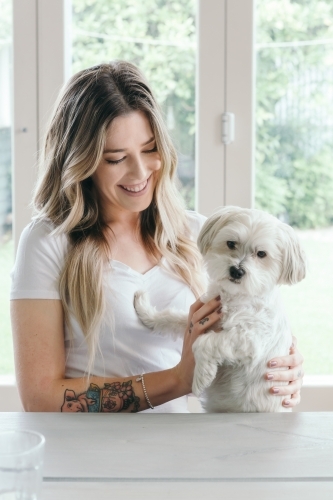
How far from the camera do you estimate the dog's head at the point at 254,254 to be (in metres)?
1.61

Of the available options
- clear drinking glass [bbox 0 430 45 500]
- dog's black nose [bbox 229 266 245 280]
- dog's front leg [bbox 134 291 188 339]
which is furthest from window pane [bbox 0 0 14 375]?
clear drinking glass [bbox 0 430 45 500]

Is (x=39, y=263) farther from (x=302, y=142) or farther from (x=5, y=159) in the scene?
(x=302, y=142)

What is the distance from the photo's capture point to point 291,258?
162cm

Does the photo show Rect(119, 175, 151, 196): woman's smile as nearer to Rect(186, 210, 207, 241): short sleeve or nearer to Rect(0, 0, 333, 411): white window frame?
Rect(186, 210, 207, 241): short sleeve

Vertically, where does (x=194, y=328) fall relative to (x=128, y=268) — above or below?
below

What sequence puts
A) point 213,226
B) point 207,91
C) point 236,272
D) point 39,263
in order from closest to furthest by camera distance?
1. point 236,272
2. point 213,226
3. point 39,263
4. point 207,91

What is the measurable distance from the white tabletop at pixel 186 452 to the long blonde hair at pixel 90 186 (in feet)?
1.52

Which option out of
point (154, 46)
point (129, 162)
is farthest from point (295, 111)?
point (129, 162)

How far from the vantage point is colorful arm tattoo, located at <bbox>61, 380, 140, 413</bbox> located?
171 cm

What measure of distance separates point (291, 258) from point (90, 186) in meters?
0.70

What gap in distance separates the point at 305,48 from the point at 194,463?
8.06ft

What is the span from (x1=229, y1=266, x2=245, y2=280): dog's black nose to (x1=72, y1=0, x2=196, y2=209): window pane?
1.57 meters

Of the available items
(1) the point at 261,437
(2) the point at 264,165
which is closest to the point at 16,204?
(2) the point at 264,165

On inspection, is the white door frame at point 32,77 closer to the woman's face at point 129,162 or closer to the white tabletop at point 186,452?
the woman's face at point 129,162
